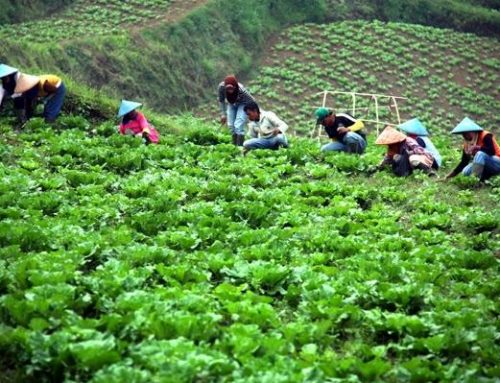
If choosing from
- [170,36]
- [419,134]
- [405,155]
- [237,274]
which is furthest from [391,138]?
[170,36]

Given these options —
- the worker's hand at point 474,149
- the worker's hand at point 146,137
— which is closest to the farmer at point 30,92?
the worker's hand at point 146,137

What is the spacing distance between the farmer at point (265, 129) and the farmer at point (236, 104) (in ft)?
0.93

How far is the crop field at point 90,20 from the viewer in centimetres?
3047

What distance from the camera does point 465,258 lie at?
8.29 metres

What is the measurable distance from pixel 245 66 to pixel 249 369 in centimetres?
3354

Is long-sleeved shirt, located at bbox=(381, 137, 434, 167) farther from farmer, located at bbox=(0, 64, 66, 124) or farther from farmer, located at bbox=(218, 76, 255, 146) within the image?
farmer, located at bbox=(0, 64, 66, 124)

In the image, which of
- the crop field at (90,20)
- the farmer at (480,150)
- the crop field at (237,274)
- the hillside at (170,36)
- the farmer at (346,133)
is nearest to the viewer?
the crop field at (237,274)

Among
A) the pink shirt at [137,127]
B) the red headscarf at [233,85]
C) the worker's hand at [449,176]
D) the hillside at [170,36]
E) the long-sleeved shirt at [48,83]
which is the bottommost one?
the hillside at [170,36]

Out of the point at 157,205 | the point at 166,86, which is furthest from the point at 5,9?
the point at 157,205

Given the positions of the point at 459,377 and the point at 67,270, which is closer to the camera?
the point at 459,377

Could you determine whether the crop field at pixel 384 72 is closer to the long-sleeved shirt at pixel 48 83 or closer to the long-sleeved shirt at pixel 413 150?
the long-sleeved shirt at pixel 48 83

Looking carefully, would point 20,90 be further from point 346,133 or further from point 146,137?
point 346,133

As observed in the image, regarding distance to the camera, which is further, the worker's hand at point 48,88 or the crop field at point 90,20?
the crop field at point 90,20

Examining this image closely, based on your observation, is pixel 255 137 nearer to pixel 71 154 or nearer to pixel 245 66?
pixel 71 154
